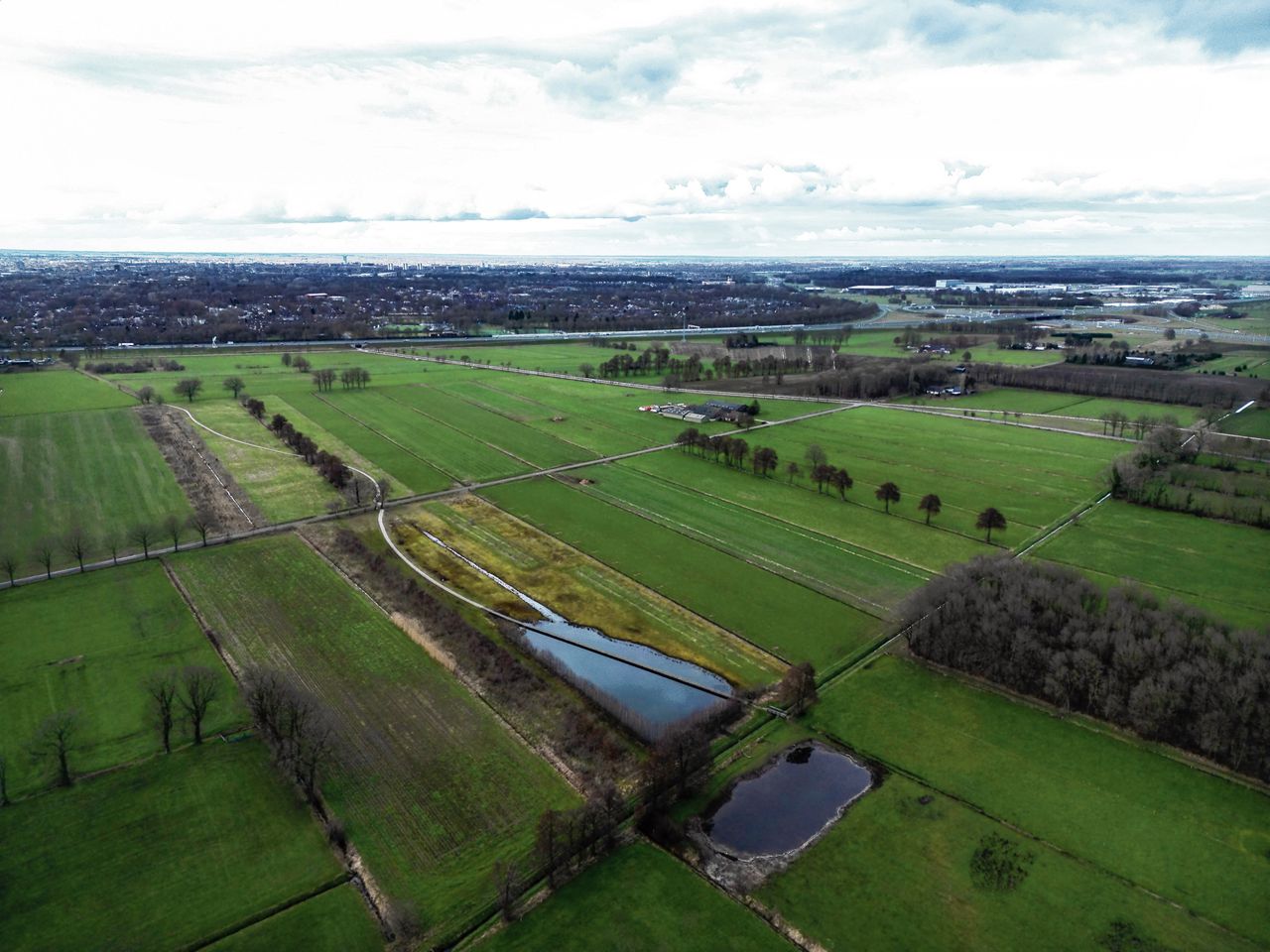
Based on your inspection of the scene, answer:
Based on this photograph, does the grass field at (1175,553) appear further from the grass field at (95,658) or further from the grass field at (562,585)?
the grass field at (95,658)

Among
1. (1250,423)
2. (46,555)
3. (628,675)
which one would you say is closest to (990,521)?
(628,675)

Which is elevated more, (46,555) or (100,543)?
(46,555)

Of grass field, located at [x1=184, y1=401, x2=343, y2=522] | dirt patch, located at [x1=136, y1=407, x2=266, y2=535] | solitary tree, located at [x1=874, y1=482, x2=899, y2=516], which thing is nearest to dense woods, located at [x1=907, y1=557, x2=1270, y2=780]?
solitary tree, located at [x1=874, y1=482, x2=899, y2=516]

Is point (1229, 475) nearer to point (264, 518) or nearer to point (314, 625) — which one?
point (314, 625)

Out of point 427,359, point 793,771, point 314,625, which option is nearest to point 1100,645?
point 793,771

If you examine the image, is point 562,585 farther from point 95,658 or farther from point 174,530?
point 174,530

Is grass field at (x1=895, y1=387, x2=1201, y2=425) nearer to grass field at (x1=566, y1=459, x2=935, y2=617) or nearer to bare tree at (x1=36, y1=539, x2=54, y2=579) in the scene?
grass field at (x1=566, y1=459, x2=935, y2=617)

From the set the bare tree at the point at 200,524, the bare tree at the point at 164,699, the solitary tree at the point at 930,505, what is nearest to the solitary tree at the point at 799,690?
the solitary tree at the point at 930,505
